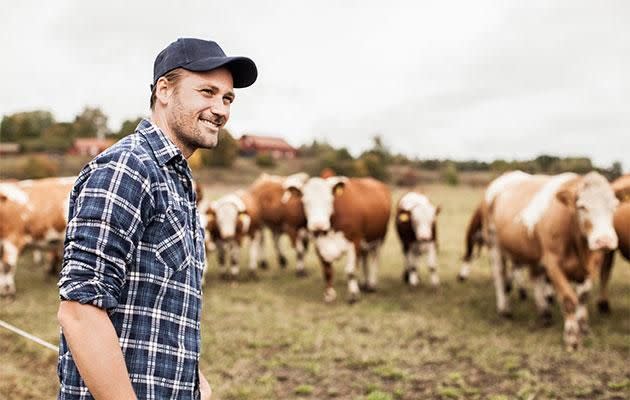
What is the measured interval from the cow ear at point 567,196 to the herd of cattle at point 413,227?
12 mm

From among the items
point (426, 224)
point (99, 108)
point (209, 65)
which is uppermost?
point (99, 108)

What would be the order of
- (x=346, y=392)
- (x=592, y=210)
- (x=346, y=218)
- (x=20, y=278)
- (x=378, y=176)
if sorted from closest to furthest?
(x=346, y=392)
(x=592, y=210)
(x=346, y=218)
(x=20, y=278)
(x=378, y=176)

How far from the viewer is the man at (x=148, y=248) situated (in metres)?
1.38

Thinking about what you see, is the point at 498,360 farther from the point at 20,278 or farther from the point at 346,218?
the point at 20,278

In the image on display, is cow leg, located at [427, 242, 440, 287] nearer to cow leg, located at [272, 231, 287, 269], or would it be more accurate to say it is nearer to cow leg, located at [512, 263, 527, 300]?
cow leg, located at [512, 263, 527, 300]

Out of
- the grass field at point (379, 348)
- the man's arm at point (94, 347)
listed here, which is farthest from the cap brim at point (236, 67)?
the grass field at point (379, 348)

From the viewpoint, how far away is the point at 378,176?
5131cm

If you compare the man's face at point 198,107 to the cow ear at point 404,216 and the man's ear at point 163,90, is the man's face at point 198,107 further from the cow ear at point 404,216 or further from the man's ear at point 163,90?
the cow ear at point 404,216

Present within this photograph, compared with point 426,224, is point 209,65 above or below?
above

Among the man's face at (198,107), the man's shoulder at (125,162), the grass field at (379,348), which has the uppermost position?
the man's face at (198,107)

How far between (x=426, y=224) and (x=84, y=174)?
29.3 feet

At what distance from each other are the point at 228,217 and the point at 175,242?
9.53 m

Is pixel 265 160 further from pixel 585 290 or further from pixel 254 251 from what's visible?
pixel 585 290

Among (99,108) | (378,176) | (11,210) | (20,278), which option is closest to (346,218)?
(11,210)
